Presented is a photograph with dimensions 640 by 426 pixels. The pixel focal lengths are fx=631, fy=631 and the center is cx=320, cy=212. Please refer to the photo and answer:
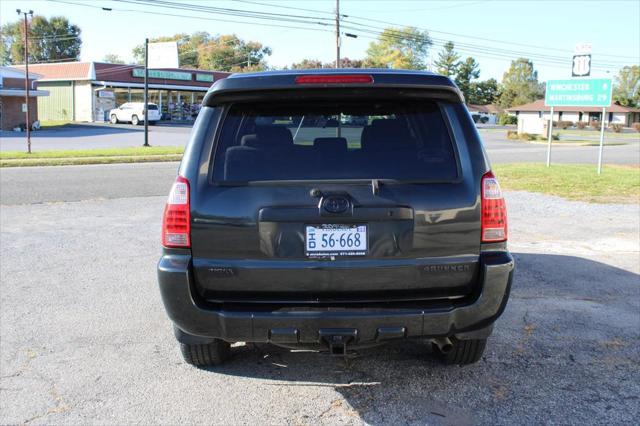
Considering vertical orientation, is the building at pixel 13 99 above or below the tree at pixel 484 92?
below

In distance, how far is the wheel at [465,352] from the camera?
397cm

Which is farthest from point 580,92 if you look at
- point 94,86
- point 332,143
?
point 94,86

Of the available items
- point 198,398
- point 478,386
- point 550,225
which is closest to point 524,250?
point 550,225

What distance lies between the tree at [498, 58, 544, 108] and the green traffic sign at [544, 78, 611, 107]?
98.4 m

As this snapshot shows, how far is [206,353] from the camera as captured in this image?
4.00 m

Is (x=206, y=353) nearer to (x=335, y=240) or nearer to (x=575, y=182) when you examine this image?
(x=335, y=240)

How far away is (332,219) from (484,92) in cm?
11834

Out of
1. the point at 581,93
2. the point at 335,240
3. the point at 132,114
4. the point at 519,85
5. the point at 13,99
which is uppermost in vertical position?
the point at 519,85

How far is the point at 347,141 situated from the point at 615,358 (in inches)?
96.5

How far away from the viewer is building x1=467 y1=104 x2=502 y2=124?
89.2 meters

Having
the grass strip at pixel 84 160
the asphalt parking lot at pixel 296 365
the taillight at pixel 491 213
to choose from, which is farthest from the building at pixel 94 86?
the taillight at pixel 491 213

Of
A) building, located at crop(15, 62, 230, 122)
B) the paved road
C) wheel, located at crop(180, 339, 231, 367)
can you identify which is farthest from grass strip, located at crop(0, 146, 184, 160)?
building, located at crop(15, 62, 230, 122)

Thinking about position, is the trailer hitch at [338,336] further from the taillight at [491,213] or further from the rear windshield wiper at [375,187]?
the taillight at [491,213]

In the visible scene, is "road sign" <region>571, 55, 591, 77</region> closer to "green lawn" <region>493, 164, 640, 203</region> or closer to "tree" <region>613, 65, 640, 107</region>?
"green lawn" <region>493, 164, 640, 203</region>
